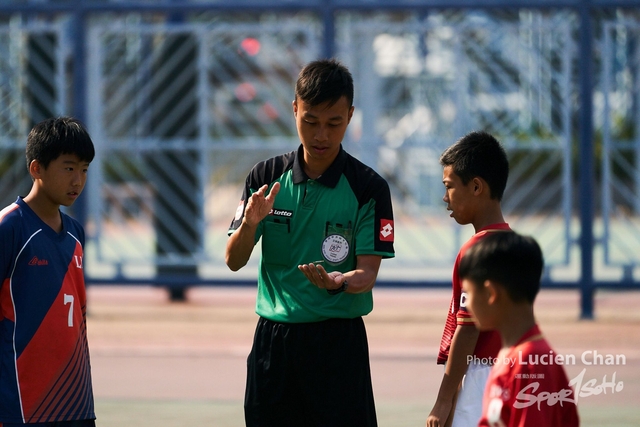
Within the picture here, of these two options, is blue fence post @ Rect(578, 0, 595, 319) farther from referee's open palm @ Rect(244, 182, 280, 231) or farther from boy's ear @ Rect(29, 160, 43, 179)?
boy's ear @ Rect(29, 160, 43, 179)

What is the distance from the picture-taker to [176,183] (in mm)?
10133

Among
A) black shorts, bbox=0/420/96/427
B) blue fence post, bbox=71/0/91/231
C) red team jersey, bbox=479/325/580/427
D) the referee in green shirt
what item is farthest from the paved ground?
red team jersey, bbox=479/325/580/427

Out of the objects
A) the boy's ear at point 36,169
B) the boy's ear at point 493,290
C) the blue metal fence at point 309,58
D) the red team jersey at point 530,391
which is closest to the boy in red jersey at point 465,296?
the boy's ear at point 493,290

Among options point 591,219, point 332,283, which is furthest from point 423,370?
point 332,283

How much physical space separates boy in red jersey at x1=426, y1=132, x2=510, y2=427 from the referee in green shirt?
0.28 metres

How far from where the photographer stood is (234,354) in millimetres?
7469

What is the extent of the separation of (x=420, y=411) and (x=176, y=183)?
16.7 ft

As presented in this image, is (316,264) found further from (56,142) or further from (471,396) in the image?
(56,142)

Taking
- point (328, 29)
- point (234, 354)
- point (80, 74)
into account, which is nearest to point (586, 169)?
point (328, 29)

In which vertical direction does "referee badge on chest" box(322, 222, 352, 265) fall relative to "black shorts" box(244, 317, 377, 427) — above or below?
→ above

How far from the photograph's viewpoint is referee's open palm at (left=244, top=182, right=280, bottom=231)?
3.16 m

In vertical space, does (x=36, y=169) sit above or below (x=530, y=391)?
above

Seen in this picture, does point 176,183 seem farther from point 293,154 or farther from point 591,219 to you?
point 293,154

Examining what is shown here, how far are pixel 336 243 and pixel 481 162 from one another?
560 millimetres
